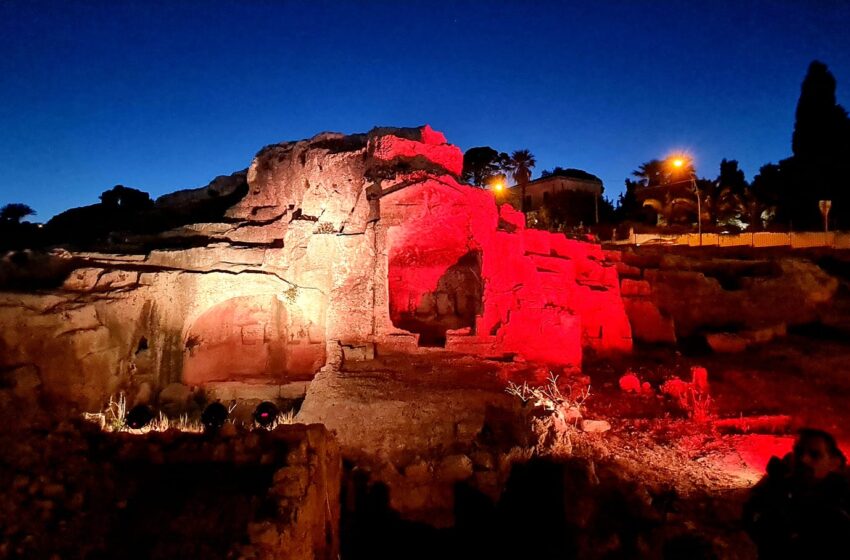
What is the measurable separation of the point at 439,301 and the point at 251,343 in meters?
6.48

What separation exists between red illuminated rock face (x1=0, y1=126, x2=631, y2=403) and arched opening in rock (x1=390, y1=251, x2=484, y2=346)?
49mm

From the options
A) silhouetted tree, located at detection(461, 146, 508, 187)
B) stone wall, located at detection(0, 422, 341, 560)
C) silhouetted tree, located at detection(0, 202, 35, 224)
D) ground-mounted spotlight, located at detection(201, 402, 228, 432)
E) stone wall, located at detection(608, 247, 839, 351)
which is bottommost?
ground-mounted spotlight, located at detection(201, 402, 228, 432)

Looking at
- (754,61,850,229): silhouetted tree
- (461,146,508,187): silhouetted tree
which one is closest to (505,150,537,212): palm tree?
(461,146,508,187): silhouetted tree

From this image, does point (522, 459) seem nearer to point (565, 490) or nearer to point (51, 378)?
point (565, 490)

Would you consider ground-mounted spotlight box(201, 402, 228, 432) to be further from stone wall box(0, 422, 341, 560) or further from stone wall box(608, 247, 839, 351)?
stone wall box(608, 247, 839, 351)

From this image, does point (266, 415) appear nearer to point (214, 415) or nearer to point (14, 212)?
point (214, 415)

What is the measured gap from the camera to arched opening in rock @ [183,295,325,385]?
1750cm

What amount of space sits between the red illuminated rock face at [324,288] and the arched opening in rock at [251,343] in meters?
0.05

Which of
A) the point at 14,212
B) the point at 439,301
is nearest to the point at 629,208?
the point at 439,301

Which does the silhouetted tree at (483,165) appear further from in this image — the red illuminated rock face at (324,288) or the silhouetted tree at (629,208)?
the red illuminated rock face at (324,288)

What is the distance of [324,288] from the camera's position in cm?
1628

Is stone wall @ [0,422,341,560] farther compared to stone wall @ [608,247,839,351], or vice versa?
stone wall @ [608,247,839,351]

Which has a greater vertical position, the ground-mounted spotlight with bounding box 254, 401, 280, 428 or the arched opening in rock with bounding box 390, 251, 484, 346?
the arched opening in rock with bounding box 390, 251, 484, 346

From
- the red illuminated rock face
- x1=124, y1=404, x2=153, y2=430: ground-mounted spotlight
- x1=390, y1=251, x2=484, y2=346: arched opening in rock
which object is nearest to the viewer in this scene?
x1=124, y1=404, x2=153, y2=430: ground-mounted spotlight
